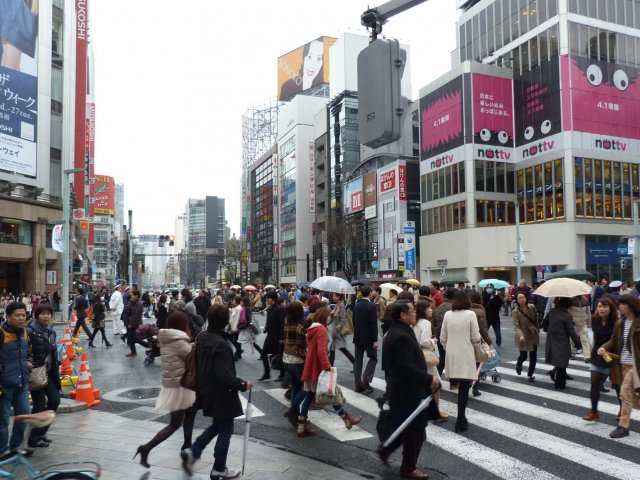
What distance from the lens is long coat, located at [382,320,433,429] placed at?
5258mm

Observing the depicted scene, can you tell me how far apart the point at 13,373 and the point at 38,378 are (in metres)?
0.62

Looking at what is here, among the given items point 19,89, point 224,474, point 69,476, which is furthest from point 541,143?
point 69,476

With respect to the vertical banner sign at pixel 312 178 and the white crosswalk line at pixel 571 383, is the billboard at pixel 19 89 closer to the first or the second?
Answer: the white crosswalk line at pixel 571 383

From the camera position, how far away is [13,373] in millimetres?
5773

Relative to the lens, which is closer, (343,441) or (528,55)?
(343,441)

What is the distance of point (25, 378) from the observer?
5910mm

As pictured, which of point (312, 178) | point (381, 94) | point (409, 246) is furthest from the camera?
point (312, 178)

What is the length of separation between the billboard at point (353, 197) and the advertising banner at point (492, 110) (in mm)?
20361

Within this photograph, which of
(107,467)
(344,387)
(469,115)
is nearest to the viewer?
(107,467)

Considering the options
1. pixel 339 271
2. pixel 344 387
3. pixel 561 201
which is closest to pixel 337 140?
pixel 339 271

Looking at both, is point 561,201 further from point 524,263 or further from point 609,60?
point 609,60

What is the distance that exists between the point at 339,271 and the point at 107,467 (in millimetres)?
69706

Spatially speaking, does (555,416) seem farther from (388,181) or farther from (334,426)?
(388,181)

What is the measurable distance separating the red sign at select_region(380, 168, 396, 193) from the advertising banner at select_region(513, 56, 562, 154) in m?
14.2
